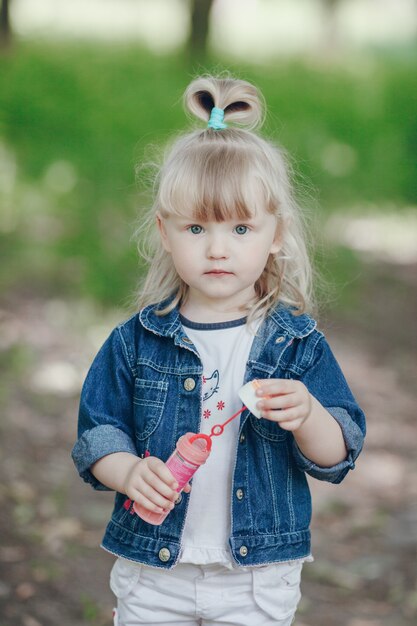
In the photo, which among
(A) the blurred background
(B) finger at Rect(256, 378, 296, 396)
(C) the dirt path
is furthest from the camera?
(A) the blurred background

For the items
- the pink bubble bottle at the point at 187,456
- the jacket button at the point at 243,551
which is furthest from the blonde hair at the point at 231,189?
the jacket button at the point at 243,551

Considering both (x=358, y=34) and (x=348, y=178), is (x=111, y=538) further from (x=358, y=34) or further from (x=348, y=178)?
(x=358, y=34)

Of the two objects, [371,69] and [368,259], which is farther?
[371,69]

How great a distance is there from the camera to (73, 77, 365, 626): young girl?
2.13m

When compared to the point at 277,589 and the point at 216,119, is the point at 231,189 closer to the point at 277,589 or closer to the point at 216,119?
the point at 216,119

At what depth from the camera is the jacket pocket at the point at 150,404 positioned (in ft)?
7.22

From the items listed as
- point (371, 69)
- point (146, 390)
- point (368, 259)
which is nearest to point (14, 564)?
point (146, 390)

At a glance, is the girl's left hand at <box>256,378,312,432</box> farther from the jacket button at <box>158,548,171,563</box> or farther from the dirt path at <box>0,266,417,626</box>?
the dirt path at <box>0,266,417,626</box>

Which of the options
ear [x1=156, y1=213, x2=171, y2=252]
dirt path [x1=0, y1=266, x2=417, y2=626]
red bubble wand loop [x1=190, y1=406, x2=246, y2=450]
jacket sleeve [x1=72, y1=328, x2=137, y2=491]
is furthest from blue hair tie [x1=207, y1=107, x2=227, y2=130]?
dirt path [x1=0, y1=266, x2=417, y2=626]

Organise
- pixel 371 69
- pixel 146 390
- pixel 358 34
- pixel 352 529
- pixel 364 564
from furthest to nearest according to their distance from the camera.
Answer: pixel 358 34 → pixel 371 69 → pixel 352 529 → pixel 364 564 → pixel 146 390

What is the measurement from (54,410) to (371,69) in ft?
28.1

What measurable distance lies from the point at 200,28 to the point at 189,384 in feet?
32.5

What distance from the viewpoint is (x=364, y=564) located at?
380cm

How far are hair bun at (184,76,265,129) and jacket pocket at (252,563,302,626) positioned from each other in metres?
0.99
